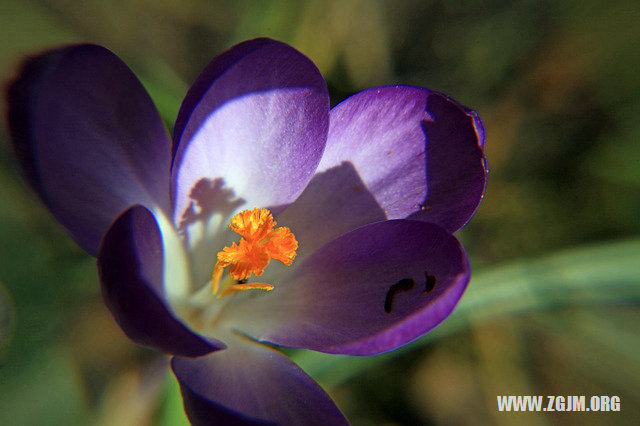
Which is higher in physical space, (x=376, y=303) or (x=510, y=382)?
(x=376, y=303)

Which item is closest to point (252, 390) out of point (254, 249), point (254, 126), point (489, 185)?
point (254, 249)

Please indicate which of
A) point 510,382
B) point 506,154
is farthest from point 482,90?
point 510,382

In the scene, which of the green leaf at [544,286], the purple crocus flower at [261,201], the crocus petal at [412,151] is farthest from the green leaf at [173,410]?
the crocus petal at [412,151]

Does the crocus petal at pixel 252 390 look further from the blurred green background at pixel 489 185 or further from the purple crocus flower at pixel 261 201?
the blurred green background at pixel 489 185

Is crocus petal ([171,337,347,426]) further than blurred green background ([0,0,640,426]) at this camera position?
No

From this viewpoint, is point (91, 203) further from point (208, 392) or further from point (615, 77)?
point (615, 77)

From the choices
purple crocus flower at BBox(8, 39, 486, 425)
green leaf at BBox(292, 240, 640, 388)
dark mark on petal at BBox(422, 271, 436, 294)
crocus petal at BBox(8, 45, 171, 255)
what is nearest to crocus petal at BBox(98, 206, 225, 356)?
purple crocus flower at BBox(8, 39, 486, 425)

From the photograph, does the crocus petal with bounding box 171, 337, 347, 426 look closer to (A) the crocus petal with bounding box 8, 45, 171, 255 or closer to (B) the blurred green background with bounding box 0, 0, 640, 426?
(A) the crocus petal with bounding box 8, 45, 171, 255
